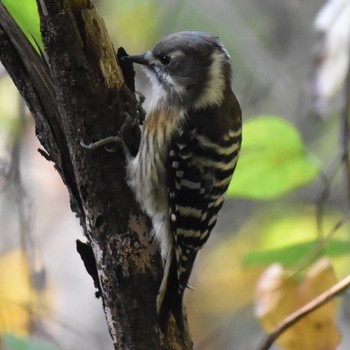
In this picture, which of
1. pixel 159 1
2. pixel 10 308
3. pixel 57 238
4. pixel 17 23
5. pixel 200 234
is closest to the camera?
pixel 17 23

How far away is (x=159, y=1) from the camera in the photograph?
11.9ft

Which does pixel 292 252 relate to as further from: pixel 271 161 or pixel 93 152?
pixel 93 152

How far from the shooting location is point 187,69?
2.08 metres

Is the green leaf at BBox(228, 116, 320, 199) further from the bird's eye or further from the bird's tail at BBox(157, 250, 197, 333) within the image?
the bird's eye

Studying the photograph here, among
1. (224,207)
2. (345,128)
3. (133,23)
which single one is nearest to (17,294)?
(224,207)

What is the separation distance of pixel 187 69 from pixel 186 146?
0.28 metres

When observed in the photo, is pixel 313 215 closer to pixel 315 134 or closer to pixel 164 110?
pixel 315 134

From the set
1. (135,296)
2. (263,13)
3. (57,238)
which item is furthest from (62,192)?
(135,296)

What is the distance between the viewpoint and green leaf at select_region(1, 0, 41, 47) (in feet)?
→ 4.51

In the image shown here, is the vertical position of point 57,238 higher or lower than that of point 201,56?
higher

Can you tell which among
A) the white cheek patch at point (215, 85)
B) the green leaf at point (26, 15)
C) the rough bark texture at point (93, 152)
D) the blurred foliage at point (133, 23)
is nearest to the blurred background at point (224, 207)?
the blurred foliage at point (133, 23)

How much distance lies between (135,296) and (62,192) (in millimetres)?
2449

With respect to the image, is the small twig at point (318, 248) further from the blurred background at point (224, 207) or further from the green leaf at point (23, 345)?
the blurred background at point (224, 207)

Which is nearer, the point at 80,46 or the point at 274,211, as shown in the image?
the point at 80,46
